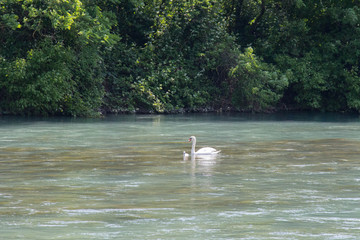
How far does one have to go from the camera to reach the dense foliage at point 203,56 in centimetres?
3484

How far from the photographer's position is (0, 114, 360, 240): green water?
10125 millimetres

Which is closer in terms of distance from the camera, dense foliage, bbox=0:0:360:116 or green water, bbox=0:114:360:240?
green water, bbox=0:114:360:240

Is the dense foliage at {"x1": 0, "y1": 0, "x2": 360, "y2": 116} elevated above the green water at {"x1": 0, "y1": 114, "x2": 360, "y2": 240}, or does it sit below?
above

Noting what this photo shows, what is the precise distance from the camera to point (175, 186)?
1379 cm

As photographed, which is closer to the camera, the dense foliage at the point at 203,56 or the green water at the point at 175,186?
the green water at the point at 175,186

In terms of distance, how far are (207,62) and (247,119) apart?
7.49 meters

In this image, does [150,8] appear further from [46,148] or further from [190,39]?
[46,148]

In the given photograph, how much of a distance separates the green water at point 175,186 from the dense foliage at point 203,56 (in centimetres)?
932

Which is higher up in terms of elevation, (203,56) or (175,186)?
(203,56)

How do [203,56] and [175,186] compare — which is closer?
[175,186]

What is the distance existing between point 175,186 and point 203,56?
91.8 feet

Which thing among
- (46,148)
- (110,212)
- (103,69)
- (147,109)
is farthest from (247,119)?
(110,212)

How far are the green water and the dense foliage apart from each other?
932 cm

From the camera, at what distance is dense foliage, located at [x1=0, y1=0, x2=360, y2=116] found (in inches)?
1372
